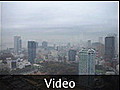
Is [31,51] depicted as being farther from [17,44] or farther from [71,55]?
[71,55]

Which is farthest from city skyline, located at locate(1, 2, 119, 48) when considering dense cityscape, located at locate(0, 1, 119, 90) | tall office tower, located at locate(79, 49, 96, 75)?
tall office tower, located at locate(79, 49, 96, 75)

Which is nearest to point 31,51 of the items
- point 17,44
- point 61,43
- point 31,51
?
point 31,51

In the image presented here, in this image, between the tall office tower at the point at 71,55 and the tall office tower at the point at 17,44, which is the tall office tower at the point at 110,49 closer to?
the tall office tower at the point at 71,55

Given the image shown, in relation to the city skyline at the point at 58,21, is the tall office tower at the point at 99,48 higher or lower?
lower

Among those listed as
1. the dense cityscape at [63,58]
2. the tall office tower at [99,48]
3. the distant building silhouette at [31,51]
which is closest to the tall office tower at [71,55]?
the dense cityscape at [63,58]

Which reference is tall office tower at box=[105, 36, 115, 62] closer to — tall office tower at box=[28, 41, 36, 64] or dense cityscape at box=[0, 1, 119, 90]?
dense cityscape at box=[0, 1, 119, 90]

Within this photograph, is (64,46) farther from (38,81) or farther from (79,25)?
(38,81)
